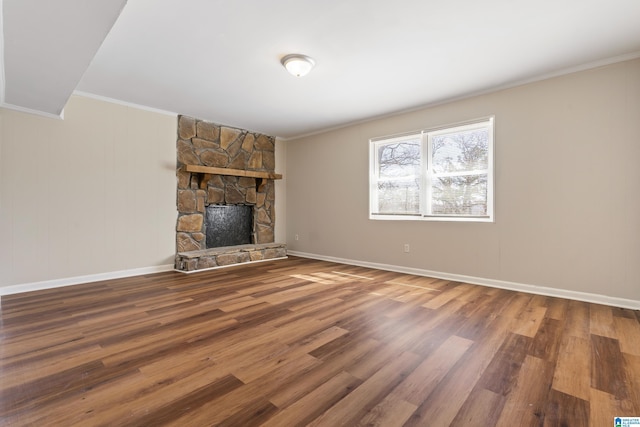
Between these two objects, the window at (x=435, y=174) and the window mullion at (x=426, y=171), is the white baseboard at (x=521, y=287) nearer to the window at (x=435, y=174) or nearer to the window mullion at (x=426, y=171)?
the window at (x=435, y=174)

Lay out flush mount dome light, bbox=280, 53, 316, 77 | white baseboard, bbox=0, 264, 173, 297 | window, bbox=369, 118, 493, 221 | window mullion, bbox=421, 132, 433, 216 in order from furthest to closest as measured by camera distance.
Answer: window mullion, bbox=421, 132, 433, 216, window, bbox=369, 118, 493, 221, white baseboard, bbox=0, 264, 173, 297, flush mount dome light, bbox=280, 53, 316, 77

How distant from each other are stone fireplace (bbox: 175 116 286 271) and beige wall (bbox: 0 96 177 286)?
0.19m

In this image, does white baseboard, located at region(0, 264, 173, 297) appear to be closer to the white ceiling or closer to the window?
the white ceiling

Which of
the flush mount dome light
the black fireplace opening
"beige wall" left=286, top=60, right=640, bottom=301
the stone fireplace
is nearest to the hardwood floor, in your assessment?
"beige wall" left=286, top=60, right=640, bottom=301

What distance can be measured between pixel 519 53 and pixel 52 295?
548 centimetres

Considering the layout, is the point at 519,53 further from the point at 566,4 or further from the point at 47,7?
the point at 47,7

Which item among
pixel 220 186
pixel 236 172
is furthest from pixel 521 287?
pixel 220 186

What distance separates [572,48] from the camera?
2730mm

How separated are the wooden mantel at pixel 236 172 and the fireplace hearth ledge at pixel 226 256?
126cm

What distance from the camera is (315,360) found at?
188cm

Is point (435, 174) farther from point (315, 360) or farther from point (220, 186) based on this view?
point (220, 186)

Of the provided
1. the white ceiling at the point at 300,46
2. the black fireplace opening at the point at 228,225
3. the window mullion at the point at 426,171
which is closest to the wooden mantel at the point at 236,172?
the black fireplace opening at the point at 228,225

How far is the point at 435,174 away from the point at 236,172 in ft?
10.7

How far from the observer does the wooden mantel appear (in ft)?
15.2
